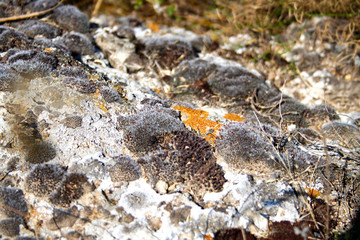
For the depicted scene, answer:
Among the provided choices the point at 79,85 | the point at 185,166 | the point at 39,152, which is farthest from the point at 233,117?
the point at 39,152

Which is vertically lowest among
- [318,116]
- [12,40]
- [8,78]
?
[318,116]

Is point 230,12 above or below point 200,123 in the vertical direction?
above

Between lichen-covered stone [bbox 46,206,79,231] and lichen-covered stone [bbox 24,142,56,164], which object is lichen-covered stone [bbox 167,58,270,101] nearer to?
lichen-covered stone [bbox 24,142,56,164]

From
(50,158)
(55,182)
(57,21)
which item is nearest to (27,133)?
(50,158)

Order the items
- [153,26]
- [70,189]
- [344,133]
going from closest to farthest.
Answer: [70,189], [344,133], [153,26]

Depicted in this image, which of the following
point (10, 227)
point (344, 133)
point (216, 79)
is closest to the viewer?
point (10, 227)

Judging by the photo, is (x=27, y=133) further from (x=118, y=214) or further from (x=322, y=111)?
(x=322, y=111)

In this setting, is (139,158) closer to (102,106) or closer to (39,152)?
(102,106)

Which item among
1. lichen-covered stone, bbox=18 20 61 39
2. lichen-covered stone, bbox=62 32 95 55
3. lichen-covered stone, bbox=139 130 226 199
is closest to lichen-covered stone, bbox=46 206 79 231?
lichen-covered stone, bbox=139 130 226 199
